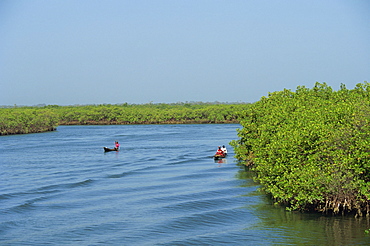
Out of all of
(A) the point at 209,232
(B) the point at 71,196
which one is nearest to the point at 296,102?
(A) the point at 209,232

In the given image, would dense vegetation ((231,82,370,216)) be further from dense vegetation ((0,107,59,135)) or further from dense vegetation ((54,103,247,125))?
dense vegetation ((54,103,247,125))

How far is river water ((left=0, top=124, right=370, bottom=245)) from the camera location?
17984 millimetres

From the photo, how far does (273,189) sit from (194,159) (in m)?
21.6

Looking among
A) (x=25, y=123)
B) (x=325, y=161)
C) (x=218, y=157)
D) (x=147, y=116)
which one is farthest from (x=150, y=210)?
(x=147, y=116)

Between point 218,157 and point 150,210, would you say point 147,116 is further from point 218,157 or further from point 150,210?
point 150,210

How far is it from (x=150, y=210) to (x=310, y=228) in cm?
744

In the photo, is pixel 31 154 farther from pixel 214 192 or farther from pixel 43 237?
pixel 43 237

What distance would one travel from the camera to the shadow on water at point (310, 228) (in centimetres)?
1689

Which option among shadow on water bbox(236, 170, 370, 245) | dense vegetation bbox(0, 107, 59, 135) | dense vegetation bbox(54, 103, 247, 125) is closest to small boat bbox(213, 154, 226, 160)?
shadow on water bbox(236, 170, 370, 245)

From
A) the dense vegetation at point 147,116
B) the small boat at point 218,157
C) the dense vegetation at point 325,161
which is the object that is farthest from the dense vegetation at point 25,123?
Result: the dense vegetation at point 325,161

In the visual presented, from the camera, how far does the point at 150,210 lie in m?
22.4

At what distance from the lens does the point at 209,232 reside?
61.9ft

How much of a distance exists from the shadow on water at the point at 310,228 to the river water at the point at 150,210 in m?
0.03

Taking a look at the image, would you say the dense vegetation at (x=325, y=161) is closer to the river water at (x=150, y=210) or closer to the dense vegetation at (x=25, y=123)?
the river water at (x=150, y=210)
